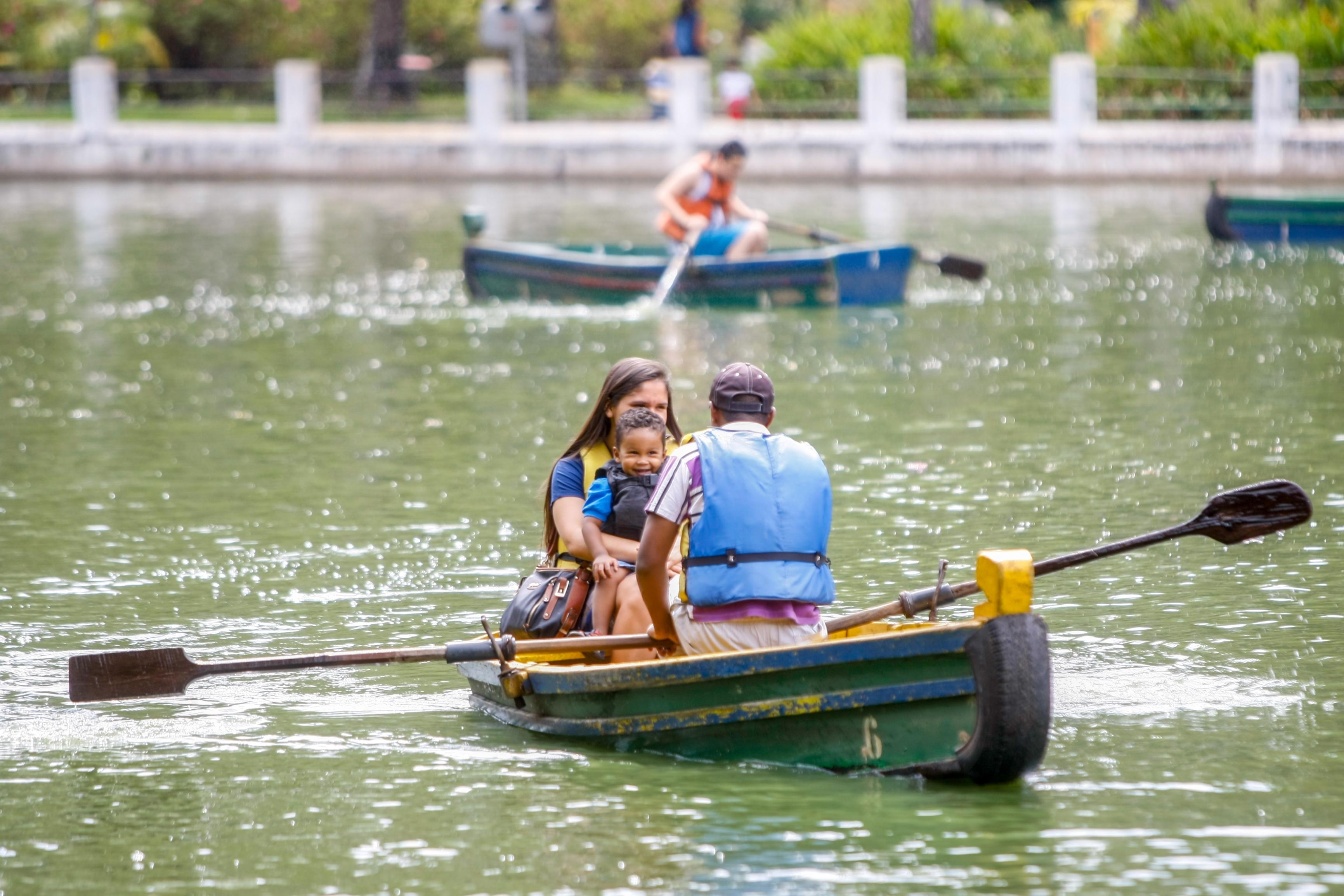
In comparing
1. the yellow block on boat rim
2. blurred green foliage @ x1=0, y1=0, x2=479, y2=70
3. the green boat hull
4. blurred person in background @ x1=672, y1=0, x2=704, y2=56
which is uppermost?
blurred green foliage @ x1=0, y1=0, x2=479, y2=70

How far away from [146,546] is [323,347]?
21.5 ft

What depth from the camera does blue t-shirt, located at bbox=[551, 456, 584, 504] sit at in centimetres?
724

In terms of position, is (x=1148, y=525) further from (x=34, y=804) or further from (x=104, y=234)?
(x=104, y=234)

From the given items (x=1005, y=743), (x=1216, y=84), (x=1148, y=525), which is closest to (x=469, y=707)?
(x=1005, y=743)

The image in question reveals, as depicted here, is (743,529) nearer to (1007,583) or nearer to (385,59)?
(1007,583)

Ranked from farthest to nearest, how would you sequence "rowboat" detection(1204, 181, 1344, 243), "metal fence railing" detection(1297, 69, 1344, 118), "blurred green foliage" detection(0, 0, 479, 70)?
"blurred green foliage" detection(0, 0, 479, 70) < "metal fence railing" detection(1297, 69, 1344, 118) < "rowboat" detection(1204, 181, 1344, 243)

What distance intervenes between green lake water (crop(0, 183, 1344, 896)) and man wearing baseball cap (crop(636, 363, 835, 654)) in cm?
45

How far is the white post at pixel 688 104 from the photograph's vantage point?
112ft

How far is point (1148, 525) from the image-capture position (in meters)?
9.90

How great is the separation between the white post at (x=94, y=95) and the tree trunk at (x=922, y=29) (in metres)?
12.5

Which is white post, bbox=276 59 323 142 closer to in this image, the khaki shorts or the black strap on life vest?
the khaki shorts

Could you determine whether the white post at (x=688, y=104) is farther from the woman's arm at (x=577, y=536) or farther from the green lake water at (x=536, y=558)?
the woman's arm at (x=577, y=536)

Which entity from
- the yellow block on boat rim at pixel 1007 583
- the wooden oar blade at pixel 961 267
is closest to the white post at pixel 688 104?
the wooden oar blade at pixel 961 267

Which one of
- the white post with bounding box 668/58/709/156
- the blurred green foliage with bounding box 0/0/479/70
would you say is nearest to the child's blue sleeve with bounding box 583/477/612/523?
the white post with bounding box 668/58/709/156
